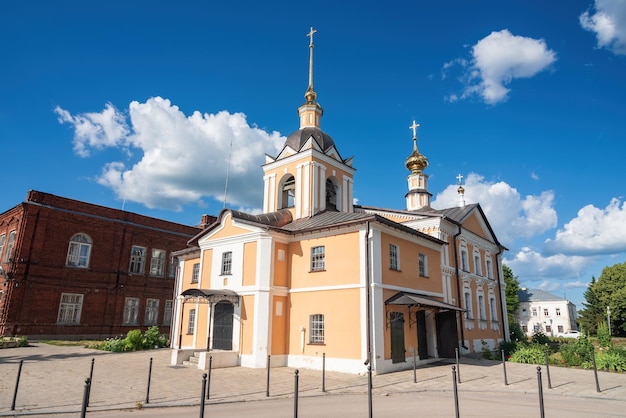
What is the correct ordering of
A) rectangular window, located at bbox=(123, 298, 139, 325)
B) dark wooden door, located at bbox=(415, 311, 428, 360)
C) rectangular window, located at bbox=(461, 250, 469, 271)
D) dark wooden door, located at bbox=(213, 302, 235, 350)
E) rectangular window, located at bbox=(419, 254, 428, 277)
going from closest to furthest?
dark wooden door, located at bbox=(213, 302, 235, 350), dark wooden door, located at bbox=(415, 311, 428, 360), rectangular window, located at bbox=(419, 254, 428, 277), rectangular window, located at bbox=(461, 250, 469, 271), rectangular window, located at bbox=(123, 298, 139, 325)

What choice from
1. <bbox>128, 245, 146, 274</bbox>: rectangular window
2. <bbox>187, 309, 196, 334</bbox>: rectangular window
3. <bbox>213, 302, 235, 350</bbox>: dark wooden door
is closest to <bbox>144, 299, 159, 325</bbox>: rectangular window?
<bbox>128, 245, 146, 274</bbox>: rectangular window

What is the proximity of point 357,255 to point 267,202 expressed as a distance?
8482 mm

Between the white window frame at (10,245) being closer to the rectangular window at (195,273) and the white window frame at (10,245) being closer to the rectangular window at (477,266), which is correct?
the rectangular window at (195,273)

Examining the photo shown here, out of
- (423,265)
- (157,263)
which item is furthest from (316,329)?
(157,263)

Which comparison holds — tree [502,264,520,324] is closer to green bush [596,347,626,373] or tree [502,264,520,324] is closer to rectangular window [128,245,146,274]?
green bush [596,347,626,373]

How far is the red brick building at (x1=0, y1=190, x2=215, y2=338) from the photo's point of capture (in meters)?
25.5

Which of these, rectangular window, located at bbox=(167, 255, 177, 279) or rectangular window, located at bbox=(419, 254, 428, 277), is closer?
rectangular window, located at bbox=(419, 254, 428, 277)

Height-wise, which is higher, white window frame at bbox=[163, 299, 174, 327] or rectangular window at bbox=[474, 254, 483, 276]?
rectangular window at bbox=[474, 254, 483, 276]

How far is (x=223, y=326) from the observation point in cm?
1894

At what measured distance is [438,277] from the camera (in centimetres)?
2177

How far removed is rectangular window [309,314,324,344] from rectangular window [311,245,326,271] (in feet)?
6.79

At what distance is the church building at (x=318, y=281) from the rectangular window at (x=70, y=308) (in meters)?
8.76


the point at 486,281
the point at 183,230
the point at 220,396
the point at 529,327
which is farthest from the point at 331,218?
the point at 529,327

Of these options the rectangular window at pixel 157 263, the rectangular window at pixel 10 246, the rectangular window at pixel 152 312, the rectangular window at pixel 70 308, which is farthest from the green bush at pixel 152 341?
the rectangular window at pixel 10 246
